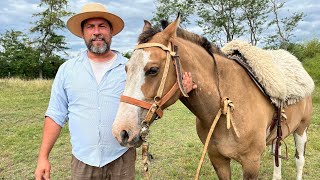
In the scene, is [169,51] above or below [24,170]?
above

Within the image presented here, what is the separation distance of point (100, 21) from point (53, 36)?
89.5ft

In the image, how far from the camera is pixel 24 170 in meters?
4.78

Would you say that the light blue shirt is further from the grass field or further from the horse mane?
the grass field

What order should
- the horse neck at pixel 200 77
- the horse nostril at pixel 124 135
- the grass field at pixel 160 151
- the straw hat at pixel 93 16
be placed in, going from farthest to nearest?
the grass field at pixel 160 151 < the straw hat at pixel 93 16 < the horse neck at pixel 200 77 < the horse nostril at pixel 124 135

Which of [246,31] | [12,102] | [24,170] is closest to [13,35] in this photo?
[12,102]

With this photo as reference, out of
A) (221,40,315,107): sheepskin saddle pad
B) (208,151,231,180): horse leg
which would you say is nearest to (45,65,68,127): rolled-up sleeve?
(208,151,231,180): horse leg

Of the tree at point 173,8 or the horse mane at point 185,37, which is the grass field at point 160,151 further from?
the tree at point 173,8

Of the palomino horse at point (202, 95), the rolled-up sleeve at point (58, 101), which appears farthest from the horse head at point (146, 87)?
the rolled-up sleeve at point (58, 101)

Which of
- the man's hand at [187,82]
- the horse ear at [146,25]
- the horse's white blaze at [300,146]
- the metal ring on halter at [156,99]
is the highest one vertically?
the horse ear at [146,25]

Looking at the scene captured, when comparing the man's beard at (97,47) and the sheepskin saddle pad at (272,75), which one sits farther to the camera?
the sheepskin saddle pad at (272,75)

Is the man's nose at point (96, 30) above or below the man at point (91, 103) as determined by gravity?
above

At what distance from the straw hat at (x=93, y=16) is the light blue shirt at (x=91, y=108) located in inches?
14.0

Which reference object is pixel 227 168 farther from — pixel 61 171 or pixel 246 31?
pixel 246 31

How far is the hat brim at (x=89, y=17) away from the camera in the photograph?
7.49ft
